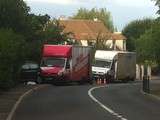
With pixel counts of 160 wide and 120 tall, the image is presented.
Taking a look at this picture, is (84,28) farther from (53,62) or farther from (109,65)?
(53,62)

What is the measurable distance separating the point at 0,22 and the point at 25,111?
81.5ft

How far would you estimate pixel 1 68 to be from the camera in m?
33.1

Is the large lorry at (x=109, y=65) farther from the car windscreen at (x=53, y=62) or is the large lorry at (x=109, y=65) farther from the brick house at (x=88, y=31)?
the brick house at (x=88, y=31)

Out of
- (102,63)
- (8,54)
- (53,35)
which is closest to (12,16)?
(8,54)

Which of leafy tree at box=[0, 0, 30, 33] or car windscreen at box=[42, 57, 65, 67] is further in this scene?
car windscreen at box=[42, 57, 65, 67]

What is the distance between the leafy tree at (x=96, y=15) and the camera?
156 m

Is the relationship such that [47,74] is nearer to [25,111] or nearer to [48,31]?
[48,31]

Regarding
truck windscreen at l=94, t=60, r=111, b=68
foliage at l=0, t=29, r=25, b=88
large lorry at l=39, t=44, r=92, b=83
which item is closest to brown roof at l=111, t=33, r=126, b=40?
truck windscreen at l=94, t=60, r=111, b=68

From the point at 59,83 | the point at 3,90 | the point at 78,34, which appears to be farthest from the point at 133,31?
the point at 3,90

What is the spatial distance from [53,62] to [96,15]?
4189 inches

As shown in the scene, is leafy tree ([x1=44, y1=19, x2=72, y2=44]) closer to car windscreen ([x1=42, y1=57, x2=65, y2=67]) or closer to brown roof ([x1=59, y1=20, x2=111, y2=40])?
car windscreen ([x1=42, y1=57, x2=65, y2=67])

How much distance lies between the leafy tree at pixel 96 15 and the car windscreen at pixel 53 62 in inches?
4093

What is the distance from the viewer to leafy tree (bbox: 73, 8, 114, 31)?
156375 millimetres

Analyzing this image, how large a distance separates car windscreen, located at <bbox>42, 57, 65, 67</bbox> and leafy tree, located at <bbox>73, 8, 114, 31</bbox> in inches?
4093
